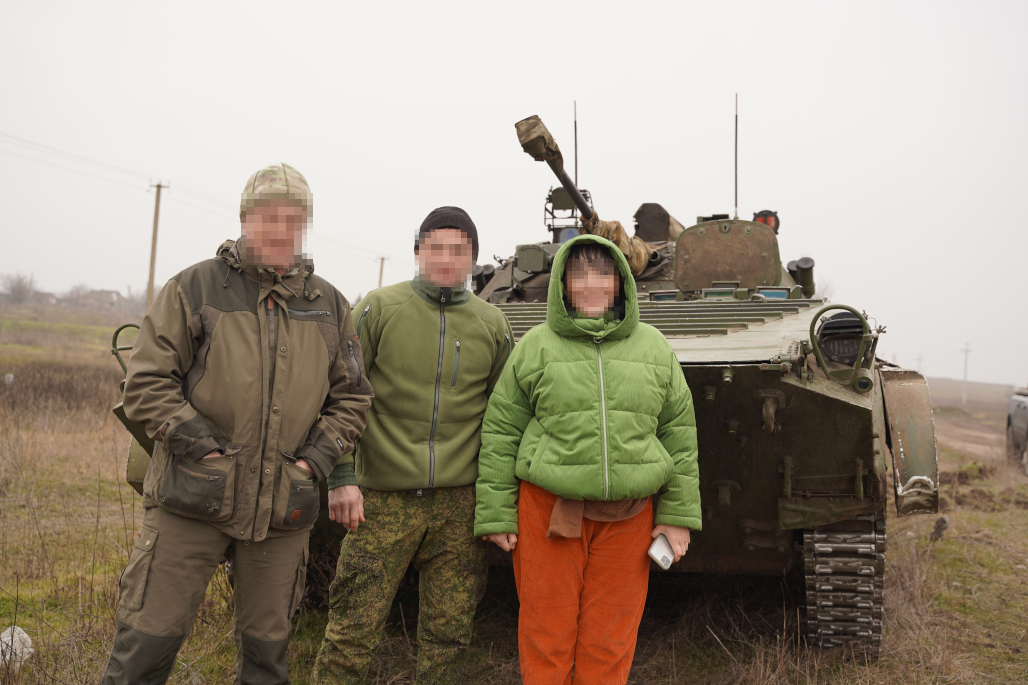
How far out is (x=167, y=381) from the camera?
2223 millimetres

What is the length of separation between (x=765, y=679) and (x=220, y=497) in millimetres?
2560

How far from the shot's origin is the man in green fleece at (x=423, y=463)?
2777mm

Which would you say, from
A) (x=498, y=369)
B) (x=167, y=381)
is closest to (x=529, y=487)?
(x=498, y=369)

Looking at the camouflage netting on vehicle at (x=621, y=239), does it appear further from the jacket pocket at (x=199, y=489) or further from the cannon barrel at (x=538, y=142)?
the jacket pocket at (x=199, y=489)

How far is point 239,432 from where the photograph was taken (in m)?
2.30

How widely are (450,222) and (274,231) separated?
64 centimetres

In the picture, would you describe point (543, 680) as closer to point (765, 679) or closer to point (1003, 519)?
point (765, 679)

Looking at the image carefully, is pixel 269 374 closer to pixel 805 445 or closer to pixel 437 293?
pixel 437 293

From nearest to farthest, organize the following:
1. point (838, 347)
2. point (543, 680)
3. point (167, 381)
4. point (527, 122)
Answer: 1. point (167, 381)
2. point (543, 680)
3. point (838, 347)
4. point (527, 122)

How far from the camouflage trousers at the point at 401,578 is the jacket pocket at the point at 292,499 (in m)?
0.45

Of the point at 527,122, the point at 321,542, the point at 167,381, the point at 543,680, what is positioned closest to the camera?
the point at 167,381

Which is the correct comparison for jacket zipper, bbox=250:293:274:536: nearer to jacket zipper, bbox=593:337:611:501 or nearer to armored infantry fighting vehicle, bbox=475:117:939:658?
jacket zipper, bbox=593:337:611:501

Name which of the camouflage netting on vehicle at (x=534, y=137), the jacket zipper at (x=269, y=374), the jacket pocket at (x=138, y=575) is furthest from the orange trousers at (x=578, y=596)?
the camouflage netting on vehicle at (x=534, y=137)

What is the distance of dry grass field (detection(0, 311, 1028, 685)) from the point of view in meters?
3.70
